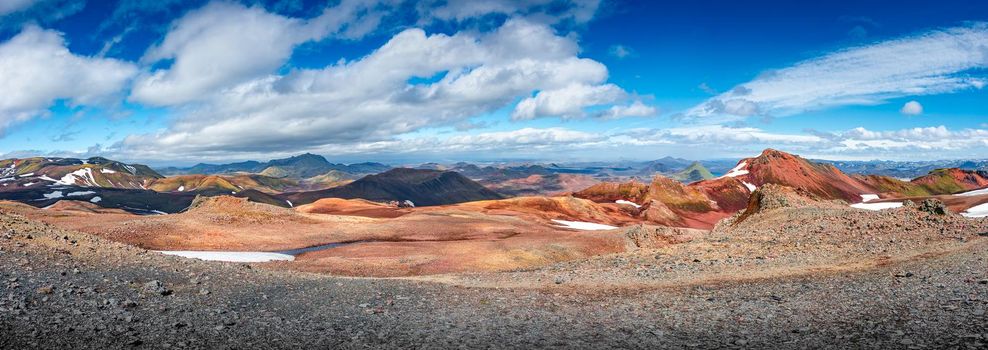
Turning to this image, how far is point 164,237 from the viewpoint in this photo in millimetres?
55969

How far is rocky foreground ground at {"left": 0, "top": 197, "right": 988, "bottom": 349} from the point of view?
45.0 ft

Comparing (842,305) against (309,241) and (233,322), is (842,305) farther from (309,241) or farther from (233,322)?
(309,241)

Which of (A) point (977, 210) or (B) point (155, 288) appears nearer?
(B) point (155, 288)

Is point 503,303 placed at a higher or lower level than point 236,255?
higher

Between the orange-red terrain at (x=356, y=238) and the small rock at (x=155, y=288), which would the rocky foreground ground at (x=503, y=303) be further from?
the orange-red terrain at (x=356, y=238)

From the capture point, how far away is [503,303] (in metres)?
20.0

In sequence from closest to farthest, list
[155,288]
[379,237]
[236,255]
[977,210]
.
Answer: [155,288]
[236,255]
[379,237]
[977,210]

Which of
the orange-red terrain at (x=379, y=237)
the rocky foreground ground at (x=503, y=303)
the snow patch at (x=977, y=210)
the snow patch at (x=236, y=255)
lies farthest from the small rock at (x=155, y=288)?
the snow patch at (x=977, y=210)

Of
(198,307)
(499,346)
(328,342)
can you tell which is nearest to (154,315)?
(198,307)

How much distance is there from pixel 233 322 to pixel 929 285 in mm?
24177

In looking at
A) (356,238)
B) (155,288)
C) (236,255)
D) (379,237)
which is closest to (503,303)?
(155,288)

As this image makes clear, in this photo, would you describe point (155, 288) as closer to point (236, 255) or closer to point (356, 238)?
point (236, 255)

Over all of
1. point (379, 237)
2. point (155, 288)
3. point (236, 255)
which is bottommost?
point (379, 237)

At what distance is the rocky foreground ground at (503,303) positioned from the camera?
13.7m
